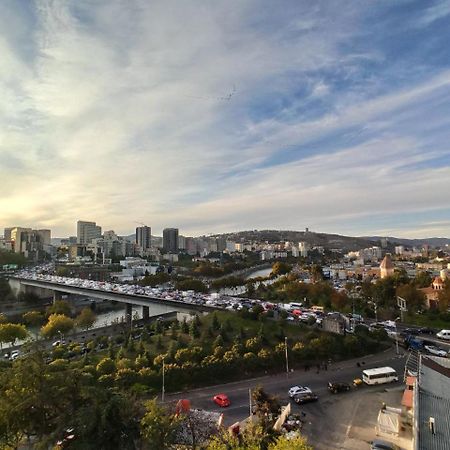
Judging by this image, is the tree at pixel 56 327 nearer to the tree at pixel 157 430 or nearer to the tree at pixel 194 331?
the tree at pixel 194 331

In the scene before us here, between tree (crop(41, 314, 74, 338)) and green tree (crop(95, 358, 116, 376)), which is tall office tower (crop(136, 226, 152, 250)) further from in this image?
green tree (crop(95, 358, 116, 376))

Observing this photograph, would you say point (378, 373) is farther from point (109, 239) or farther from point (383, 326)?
point (109, 239)

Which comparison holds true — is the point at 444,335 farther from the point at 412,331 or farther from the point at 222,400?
the point at 222,400

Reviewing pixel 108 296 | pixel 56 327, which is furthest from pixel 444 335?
pixel 108 296

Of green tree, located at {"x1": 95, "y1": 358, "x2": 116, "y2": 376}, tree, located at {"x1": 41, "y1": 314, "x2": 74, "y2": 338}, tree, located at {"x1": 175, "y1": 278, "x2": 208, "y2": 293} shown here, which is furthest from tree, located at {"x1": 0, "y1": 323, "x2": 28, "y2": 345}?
tree, located at {"x1": 175, "y1": 278, "x2": 208, "y2": 293}

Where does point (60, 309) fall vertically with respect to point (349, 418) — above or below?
above

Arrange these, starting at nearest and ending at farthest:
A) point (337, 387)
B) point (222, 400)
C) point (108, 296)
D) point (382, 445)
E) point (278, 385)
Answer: point (382, 445) → point (222, 400) → point (337, 387) → point (278, 385) → point (108, 296)

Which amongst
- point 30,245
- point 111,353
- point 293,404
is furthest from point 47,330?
point 30,245
